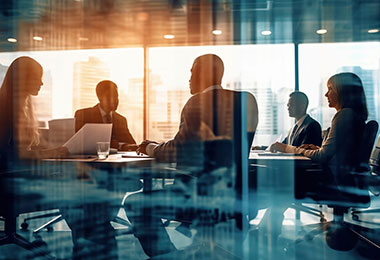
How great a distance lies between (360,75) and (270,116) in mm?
440

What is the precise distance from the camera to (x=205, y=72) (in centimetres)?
125

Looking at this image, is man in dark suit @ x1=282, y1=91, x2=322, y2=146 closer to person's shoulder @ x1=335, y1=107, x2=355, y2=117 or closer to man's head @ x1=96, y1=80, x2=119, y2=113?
person's shoulder @ x1=335, y1=107, x2=355, y2=117

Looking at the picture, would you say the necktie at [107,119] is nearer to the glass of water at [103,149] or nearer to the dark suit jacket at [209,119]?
the glass of water at [103,149]

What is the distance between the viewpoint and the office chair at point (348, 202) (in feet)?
4.61

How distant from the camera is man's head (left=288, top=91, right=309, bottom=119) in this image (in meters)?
1.17

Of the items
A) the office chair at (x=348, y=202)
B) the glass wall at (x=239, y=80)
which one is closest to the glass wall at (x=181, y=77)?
the glass wall at (x=239, y=80)

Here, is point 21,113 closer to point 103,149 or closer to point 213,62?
point 103,149

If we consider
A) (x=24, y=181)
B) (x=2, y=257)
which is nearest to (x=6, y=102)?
(x=24, y=181)

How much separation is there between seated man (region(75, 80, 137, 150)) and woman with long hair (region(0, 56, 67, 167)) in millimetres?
175

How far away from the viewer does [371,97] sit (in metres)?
1.28

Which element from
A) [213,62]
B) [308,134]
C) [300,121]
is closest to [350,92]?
[308,134]

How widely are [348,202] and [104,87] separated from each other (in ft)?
4.24

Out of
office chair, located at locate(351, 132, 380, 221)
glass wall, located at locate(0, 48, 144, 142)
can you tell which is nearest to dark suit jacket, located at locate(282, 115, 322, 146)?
office chair, located at locate(351, 132, 380, 221)

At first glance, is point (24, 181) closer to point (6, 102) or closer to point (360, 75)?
point (6, 102)
